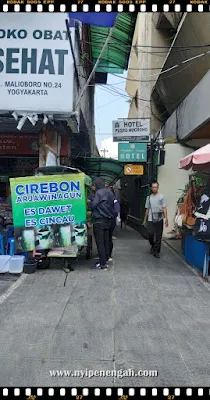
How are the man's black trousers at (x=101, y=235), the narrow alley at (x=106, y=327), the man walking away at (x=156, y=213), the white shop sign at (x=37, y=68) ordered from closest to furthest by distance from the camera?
1. the narrow alley at (x=106, y=327)
2. the man's black trousers at (x=101, y=235)
3. the white shop sign at (x=37, y=68)
4. the man walking away at (x=156, y=213)

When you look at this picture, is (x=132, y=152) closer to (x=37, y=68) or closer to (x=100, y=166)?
(x=100, y=166)

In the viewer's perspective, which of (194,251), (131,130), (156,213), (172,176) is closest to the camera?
(194,251)

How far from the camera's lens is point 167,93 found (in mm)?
16656

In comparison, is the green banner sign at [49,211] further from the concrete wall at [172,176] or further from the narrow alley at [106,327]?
the concrete wall at [172,176]

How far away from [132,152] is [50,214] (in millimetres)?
7182

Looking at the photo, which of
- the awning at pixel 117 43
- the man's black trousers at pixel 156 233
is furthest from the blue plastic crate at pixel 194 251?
the awning at pixel 117 43

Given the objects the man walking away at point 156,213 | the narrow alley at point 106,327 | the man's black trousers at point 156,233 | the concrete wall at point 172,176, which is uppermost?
the concrete wall at point 172,176

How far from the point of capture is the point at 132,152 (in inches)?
527

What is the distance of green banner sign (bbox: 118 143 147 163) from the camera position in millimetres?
13266

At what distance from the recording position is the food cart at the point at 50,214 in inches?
266

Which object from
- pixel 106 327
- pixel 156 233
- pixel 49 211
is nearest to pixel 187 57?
pixel 156 233

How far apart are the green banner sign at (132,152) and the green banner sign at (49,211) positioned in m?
6.55

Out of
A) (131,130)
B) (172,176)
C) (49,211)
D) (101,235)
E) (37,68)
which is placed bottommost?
(101,235)

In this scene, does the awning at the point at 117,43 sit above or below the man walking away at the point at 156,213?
above
